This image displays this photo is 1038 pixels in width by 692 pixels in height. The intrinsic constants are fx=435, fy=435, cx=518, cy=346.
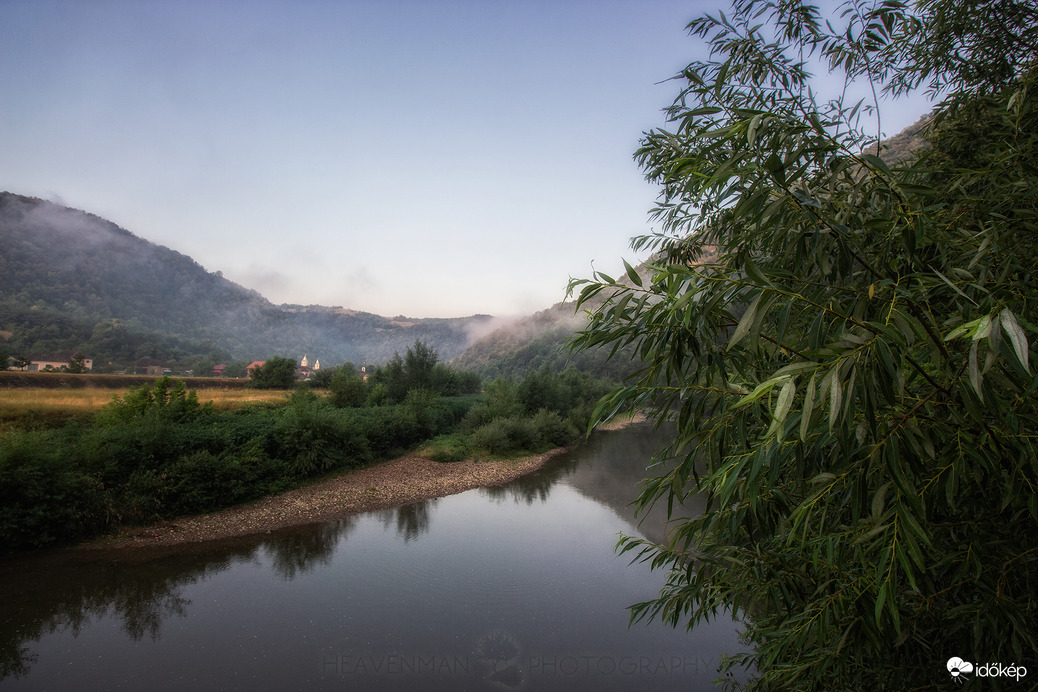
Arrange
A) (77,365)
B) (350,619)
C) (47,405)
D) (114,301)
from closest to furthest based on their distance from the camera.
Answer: (350,619)
(47,405)
(77,365)
(114,301)

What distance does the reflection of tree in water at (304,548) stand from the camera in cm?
684

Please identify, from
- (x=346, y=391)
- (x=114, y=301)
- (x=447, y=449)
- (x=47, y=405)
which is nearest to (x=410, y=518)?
(x=447, y=449)

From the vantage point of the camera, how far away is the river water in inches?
174

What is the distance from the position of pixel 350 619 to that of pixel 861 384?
624 cm

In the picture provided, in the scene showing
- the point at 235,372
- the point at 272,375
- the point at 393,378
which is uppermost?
the point at 235,372

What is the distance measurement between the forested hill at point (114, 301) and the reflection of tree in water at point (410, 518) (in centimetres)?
1553

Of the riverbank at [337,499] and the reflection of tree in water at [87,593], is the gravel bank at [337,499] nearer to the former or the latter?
the riverbank at [337,499]

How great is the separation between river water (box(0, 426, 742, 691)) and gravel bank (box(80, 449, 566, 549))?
1.93 feet

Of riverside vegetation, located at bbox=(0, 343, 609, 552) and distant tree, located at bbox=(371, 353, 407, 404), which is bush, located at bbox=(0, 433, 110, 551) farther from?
distant tree, located at bbox=(371, 353, 407, 404)

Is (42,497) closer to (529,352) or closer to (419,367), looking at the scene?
(419,367)

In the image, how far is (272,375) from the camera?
68.6ft

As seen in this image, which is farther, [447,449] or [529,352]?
[529,352]

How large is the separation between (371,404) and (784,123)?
19.1 metres

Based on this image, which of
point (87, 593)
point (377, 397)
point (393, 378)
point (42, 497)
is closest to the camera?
point (87, 593)
